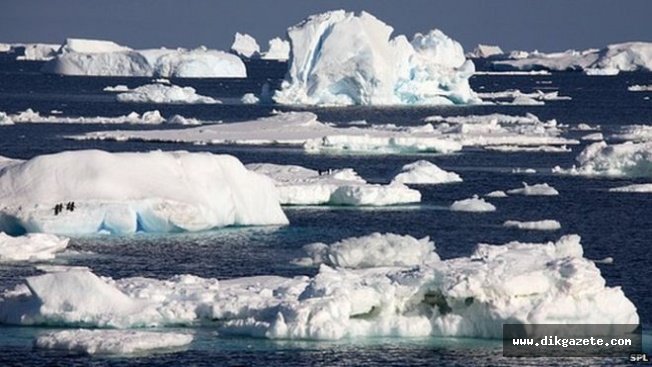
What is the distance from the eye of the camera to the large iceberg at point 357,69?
252ft

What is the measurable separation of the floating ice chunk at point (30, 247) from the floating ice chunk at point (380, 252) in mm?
5427

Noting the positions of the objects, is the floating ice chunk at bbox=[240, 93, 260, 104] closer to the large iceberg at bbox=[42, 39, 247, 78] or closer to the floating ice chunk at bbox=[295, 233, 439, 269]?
the large iceberg at bbox=[42, 39, 247, 78]

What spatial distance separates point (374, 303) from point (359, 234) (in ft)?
43.0

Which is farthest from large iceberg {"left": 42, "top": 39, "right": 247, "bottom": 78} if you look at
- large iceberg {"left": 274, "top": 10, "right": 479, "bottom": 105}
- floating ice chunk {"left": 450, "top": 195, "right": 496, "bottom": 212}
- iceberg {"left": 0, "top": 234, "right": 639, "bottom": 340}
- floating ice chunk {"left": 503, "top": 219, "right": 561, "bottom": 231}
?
iceberg {"left": 0, "top": 234, "right": 639, "bottom": 340}

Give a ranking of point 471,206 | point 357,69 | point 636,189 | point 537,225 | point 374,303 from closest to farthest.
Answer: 1. point 374,303
2. point 537,225
3. point 471,206
4. point 636,189
5. point 357,69

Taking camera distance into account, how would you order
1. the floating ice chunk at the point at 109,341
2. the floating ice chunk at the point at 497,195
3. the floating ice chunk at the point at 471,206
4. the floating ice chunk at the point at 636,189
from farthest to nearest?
1. the floating ice chunk at the point at 636,189
2. the floating ice chunk at the point at 497,195
3. the floating ice chunk at the point at 471,206
4. the floating ice chunk at the point at 109,341

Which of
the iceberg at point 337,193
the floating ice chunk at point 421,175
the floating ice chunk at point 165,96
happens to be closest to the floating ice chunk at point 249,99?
the floating ice chunk at point 165,96

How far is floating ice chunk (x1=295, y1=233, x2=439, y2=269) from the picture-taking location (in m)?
29.2

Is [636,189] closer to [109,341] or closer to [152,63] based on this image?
[109,341]

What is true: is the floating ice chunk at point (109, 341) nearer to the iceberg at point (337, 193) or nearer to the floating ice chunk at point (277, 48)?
the iceberg at point (337, 193)

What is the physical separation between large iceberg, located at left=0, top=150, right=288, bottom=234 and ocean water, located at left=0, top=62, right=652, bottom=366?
44 centimetres

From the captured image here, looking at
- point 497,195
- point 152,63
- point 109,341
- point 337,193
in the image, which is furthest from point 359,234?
point 152,63

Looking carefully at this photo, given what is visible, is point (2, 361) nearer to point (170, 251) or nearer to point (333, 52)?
point (170, 251)

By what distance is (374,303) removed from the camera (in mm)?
22750
